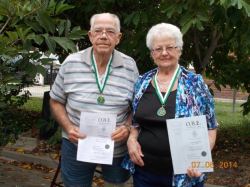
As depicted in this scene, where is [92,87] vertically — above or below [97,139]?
above

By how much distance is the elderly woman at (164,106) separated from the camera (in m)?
3.29

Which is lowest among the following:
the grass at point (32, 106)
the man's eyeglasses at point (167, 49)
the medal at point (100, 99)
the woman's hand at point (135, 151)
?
the grass at point (32, 106)

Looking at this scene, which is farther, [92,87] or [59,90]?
[59,90]

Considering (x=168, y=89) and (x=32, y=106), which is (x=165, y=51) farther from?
(x=32, y=106)

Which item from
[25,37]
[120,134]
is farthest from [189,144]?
[25,37]

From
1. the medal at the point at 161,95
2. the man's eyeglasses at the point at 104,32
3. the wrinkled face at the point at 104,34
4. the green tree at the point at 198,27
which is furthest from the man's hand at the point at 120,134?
the green tree at the point at 198,27

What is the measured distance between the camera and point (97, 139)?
358 cm

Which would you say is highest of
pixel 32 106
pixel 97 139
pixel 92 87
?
pixel 92 87

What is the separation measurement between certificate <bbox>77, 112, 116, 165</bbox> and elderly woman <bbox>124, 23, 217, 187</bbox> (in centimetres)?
19

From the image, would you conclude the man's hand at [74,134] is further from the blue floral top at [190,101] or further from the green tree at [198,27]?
the green tree at [198,27]

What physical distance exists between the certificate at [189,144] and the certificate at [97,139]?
0.50 metres

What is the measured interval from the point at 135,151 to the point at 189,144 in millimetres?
376

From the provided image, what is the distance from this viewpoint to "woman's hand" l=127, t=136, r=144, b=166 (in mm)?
3389

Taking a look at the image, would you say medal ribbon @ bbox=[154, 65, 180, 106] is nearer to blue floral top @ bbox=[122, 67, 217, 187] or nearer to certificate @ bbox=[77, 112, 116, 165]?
blue floral top @ bbox=[122, 67, 217, 187]
